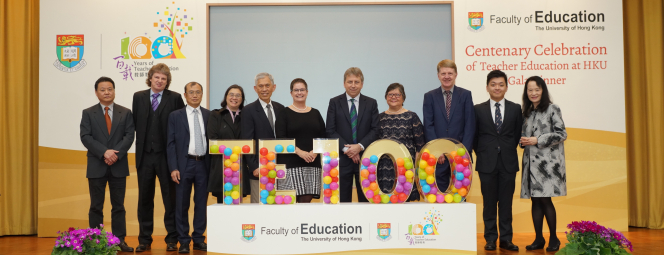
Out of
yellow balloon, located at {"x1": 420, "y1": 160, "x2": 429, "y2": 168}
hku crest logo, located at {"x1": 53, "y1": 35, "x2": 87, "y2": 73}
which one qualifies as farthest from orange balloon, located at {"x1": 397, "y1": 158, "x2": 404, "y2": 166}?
hku crest logo, located at {"x1": 53, "y1": 35, "x2": 87, "y2": 73}

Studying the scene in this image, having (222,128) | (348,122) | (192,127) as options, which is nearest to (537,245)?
(348,122)

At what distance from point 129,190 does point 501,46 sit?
15.7ft

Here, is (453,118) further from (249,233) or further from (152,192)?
(152,192)

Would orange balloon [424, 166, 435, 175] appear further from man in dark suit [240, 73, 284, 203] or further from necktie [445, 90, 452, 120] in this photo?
man in dark suit [240, 73, 284, 203]

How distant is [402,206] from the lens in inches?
136

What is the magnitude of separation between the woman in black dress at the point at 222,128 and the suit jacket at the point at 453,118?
1.77 meters

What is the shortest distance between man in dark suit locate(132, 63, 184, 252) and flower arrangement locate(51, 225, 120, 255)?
74cm

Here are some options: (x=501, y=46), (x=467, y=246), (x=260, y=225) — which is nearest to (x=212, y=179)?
(x=260, y=225)

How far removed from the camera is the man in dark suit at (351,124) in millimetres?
4199

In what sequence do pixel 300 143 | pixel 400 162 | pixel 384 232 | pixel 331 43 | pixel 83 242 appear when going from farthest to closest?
pixel 331 43 < pixel 300 143 < pixel 83 242 < pixel 400 162 < pixel 384 232

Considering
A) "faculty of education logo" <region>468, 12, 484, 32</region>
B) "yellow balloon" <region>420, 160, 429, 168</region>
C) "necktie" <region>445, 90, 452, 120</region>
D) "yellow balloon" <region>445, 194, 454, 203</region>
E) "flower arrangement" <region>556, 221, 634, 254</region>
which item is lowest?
"flower arrangement" <region>556, 221, 634, 254</region>

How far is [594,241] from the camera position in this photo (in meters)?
3.61

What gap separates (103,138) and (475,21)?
429 centimetres

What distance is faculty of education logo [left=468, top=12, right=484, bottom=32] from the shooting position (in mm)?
5730
